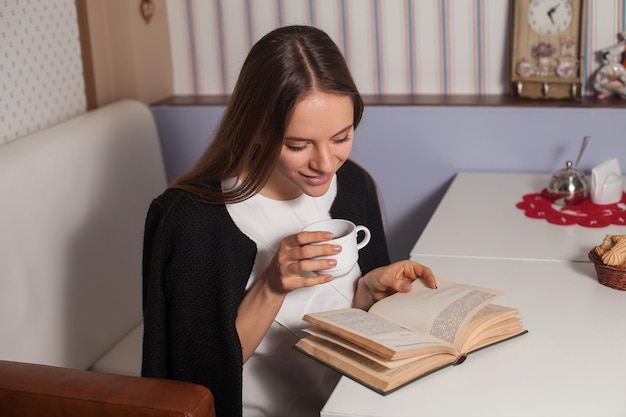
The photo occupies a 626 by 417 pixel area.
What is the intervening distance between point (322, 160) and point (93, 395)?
1.72 feet

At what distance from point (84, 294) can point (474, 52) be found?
4.22 ft

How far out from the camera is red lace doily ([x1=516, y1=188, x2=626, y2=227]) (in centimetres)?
197

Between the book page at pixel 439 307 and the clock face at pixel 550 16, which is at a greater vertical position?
the clock face at pixel 550 16

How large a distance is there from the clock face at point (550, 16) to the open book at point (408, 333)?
113 centimetres

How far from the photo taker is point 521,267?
1.74 meters

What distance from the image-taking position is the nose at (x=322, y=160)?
1.47m

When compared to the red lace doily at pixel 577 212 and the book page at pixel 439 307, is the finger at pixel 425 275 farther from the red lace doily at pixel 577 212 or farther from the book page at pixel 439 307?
the red lace doily at pixel 577 212

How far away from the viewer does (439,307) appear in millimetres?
1438

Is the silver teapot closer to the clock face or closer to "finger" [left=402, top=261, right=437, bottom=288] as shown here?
the clock face

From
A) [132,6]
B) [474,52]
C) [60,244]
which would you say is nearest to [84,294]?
[60,244]

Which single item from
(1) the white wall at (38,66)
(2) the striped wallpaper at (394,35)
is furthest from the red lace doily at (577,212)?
(1) the white wall at (38,66)

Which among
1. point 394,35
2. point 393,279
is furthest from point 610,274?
point 394,35

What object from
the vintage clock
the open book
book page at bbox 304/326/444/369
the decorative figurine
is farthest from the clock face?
book page at bbox 304/326/444/369

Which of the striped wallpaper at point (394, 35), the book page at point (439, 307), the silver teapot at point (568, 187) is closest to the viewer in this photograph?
the book page at point (439, 307)
